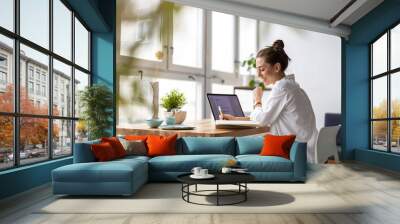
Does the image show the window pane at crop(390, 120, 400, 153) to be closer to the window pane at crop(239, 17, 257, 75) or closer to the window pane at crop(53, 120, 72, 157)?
the window pane at crop(239, 17, 257, 75)

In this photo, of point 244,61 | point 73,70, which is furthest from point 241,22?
point 73,70

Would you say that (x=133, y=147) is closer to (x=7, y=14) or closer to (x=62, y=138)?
(x=62, y=138)

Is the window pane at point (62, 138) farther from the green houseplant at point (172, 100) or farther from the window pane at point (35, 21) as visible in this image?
the green houseplant at point (172, 100)

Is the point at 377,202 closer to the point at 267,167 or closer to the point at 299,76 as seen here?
the point at 267,167

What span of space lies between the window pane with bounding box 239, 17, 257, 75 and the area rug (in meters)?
6.77

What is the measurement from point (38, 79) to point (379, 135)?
6598 millimetres

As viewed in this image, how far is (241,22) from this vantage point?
37.6 ft

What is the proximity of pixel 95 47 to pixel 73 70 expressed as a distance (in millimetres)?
1328

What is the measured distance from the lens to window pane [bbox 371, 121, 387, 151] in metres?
8.40

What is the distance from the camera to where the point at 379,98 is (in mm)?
8820

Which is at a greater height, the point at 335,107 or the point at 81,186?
the point at 335,107

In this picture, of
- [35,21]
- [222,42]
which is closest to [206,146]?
[35,21]

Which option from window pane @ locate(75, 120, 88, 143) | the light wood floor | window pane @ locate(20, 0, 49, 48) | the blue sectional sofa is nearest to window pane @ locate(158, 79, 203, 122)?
window pane @ locate(75, 120, 88, 143)

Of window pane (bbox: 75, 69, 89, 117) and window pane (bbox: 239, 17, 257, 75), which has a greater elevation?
window pane (bbox: 239, 17, 257, 75)
